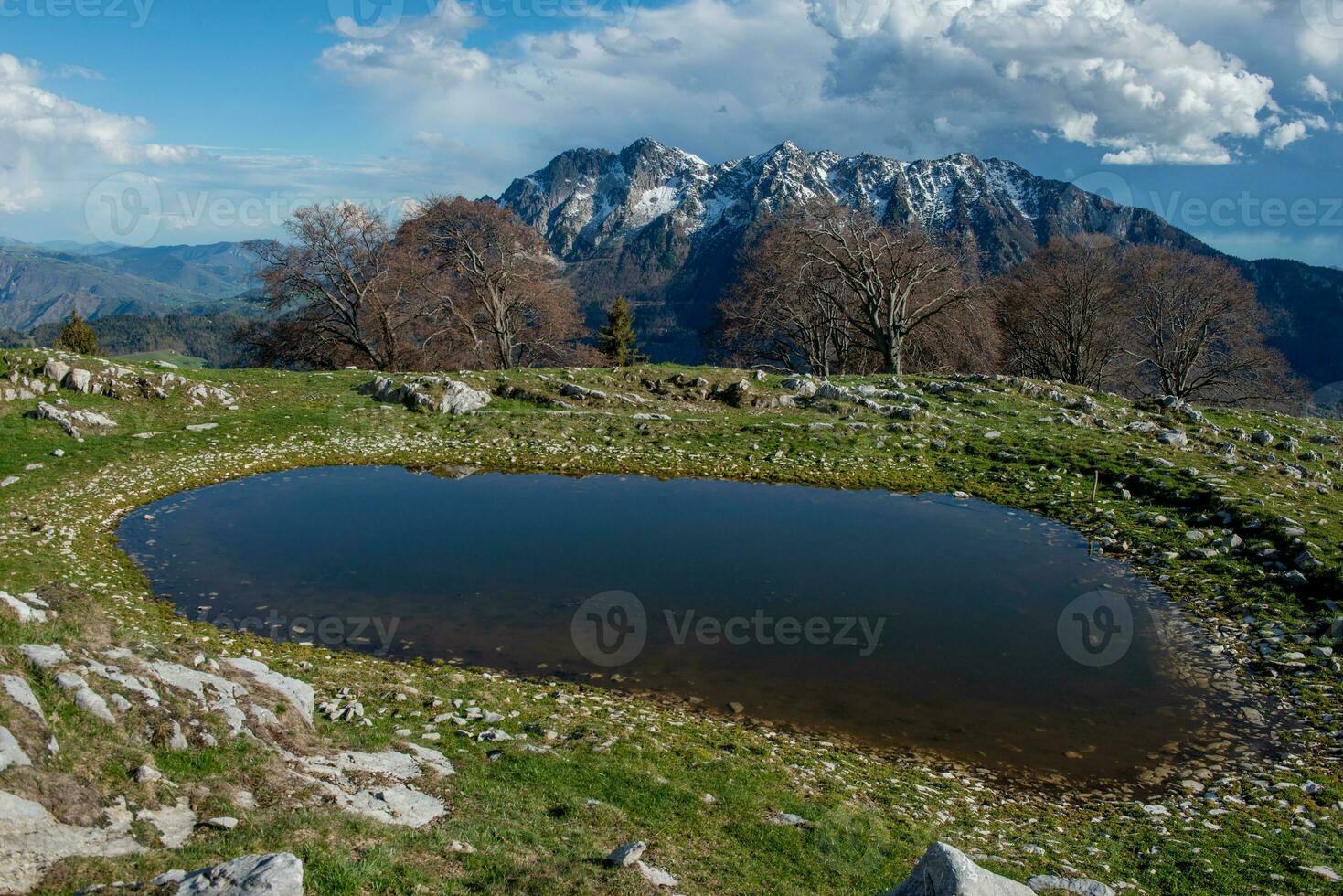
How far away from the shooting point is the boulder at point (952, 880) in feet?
22.1

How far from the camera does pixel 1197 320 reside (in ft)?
201

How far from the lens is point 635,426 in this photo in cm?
3484

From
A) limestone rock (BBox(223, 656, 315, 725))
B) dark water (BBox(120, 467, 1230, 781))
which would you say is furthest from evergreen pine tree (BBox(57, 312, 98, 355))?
limestone rock (BBox(223, 656, 315, 725))

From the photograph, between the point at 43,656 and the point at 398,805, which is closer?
the point at 398,805

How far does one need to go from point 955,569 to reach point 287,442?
88.9ft

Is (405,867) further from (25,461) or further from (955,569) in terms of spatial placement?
(25,461)

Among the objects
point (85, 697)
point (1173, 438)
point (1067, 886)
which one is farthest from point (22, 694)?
point (1173, 438)

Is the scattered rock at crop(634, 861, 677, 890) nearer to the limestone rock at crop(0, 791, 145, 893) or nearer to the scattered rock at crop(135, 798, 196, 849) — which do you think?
the scattered rock at crop(135, 798, 196, 849)

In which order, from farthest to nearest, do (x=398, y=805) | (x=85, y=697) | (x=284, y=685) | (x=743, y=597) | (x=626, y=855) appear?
1. (x=743, y=597)
2. (x=284, y=685)
3. (x=398, y=805)
4. (x=85, y=697)
5. (x=626, y=855)

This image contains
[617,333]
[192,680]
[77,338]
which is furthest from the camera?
[617,333]

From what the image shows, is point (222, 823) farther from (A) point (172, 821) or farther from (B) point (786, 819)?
(B) point (786, 819)

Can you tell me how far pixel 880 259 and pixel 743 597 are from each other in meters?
43.9

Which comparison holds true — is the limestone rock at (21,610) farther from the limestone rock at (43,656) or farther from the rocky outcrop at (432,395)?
the rocky outcrop at (432,395)

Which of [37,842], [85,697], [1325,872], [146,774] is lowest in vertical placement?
[1325,872]
